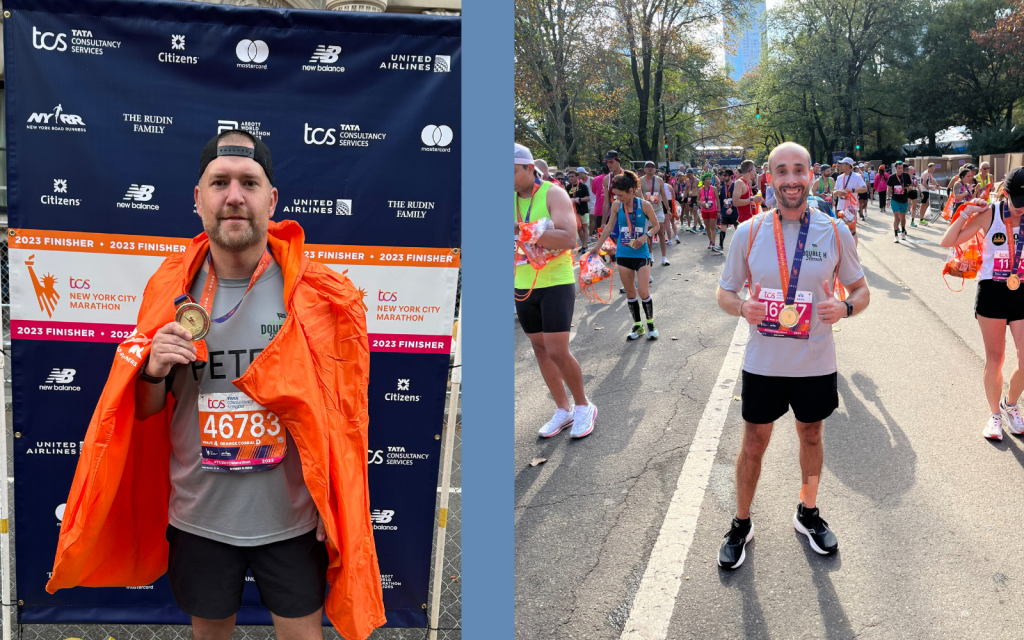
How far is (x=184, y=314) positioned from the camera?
245cm

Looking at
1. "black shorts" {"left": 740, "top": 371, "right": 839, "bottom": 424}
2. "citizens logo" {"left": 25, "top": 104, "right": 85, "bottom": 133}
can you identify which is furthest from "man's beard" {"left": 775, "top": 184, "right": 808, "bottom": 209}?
"citizens logo" {"left": 25, "top": 104, "right": 85, "bottom": 133}

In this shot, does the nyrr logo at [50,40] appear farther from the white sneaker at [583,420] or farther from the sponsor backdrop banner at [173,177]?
the white sneaker at [583,420]

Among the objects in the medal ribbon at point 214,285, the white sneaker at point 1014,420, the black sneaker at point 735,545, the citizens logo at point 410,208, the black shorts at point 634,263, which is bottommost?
the black sneaker at point 735,545

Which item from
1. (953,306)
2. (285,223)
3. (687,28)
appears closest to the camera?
(285,223)

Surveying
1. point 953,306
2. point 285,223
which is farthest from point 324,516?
point 953,306

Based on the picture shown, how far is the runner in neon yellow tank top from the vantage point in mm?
5895

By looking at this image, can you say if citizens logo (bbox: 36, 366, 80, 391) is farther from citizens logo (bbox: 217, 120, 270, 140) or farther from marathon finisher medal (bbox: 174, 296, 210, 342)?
marathon finisher medal (bbox: 174, 296, 210, 342)

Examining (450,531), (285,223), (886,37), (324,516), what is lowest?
(450,531)

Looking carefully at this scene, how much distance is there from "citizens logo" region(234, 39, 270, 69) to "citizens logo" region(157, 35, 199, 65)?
186mm

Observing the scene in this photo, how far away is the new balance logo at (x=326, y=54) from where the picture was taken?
3498 mm

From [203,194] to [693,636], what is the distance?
2.84m

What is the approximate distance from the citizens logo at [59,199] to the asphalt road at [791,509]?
284 centimetres

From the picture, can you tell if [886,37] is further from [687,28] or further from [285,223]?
[285,223]

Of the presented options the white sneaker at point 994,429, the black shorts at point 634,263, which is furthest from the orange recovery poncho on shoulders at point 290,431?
the black shorts at point 634,263
